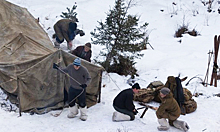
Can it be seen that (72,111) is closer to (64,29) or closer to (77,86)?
(77,86)

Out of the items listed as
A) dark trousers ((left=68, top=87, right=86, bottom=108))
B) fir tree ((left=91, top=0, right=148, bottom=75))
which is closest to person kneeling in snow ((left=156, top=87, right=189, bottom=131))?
dark trousers ((left=68, top=87, right=86, bottom=108))

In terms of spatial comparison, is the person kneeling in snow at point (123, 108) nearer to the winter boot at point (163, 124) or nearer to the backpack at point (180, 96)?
the winter boot at point (163, 124)

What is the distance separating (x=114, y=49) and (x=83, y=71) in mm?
3387

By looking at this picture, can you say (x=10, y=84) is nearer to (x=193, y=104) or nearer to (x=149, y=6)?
(x=193, y=104)

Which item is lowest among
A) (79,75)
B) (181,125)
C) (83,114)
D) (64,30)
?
(181,125)

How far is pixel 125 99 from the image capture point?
24.5 ft

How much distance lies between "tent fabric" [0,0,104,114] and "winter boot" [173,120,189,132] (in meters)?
2.40

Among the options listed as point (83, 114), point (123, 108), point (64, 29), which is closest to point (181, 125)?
point (123, 108)

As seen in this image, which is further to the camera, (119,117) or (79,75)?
(119,117)

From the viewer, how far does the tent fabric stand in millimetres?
7672

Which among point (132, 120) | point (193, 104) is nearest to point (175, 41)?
point (193, 104)

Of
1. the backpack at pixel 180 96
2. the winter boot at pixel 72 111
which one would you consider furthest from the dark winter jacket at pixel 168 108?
the winter boot at pixel 72 111

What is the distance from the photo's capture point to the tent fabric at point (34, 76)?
25.2 feet

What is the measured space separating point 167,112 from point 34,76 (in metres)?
3.53
